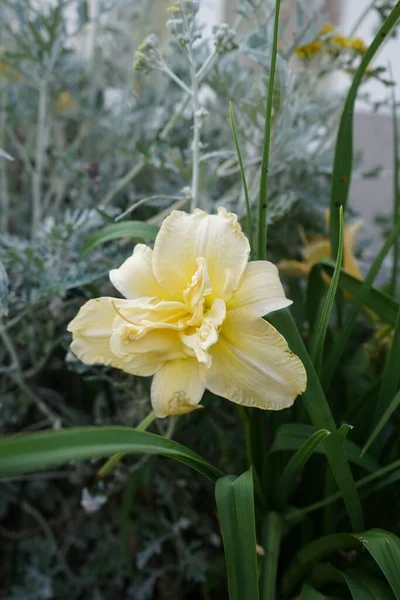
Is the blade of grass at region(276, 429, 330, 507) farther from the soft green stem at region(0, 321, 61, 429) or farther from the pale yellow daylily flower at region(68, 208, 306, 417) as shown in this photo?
the soft green stem at region(0, 321, 61, 429)

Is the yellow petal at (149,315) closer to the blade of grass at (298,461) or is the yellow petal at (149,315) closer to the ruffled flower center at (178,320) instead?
the ruffled flower center at (178,320)

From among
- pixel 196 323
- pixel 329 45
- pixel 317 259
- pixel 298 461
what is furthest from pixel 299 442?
pixel 329 45

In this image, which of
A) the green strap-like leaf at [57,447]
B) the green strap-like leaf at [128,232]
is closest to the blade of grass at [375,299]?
the green strap-like leaf at [128,232]

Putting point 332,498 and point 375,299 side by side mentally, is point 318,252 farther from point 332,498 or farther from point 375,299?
point 332,498

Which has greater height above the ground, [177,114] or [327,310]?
[177,114]

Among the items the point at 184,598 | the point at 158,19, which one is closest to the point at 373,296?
the point at 184,598

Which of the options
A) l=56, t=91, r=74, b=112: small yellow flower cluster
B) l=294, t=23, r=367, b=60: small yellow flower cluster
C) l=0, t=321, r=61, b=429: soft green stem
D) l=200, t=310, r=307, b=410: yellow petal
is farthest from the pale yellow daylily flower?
l=56, t=91, r=74, b=112: small yellow flower cluster

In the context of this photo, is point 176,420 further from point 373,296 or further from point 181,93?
point 181,93

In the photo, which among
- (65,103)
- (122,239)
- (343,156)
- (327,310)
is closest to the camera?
(327,310)
